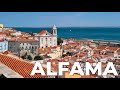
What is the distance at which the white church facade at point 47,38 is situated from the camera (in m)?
3.76

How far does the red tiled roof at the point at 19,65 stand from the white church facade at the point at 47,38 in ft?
1.19

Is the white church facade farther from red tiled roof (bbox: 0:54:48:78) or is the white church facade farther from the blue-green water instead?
red tiled roof (bbox: 0:54:48:78)

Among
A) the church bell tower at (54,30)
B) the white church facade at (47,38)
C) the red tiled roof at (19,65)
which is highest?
the church bell tower at (54,30)

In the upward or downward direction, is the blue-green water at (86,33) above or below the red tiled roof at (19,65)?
above

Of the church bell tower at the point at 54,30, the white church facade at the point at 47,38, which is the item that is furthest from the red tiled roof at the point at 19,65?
the church bell tower at the point at 54,30

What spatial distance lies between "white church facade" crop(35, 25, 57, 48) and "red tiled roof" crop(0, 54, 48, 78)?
36 centimetres

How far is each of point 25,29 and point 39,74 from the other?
0.71 m

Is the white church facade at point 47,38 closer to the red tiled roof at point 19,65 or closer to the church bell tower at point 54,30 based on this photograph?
the church bell tower at point 54,30

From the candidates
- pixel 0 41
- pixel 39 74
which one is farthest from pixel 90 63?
pixel 0 41

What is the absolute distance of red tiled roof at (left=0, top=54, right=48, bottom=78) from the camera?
3.70 metres

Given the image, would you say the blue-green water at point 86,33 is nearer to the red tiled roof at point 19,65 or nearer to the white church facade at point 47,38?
the white church facade at point 47,38

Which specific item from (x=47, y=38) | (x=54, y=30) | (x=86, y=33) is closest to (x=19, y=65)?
(x=47, y=38)
